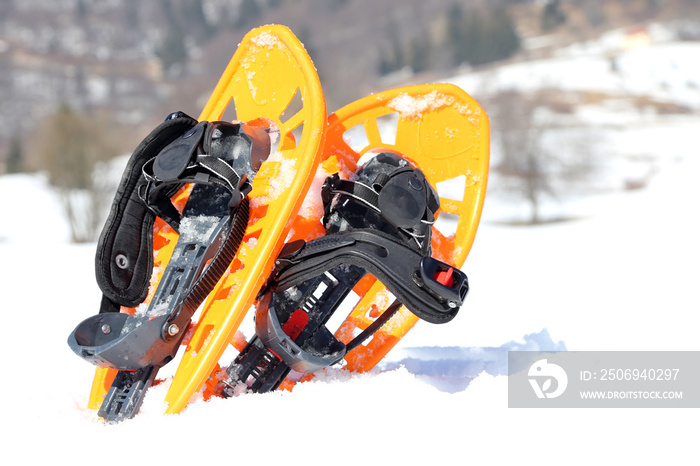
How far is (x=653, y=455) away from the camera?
4.79 ft

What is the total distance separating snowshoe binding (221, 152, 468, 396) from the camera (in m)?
1.88

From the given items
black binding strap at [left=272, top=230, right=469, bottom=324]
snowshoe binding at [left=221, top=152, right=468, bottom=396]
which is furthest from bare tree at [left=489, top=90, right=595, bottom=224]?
black binding strap at [left=272, top=230, right=469, bottom=324]

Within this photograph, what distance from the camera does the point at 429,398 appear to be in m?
1.79

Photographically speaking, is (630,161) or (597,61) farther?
(597,61)

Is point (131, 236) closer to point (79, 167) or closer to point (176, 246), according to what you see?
point (176, 246)

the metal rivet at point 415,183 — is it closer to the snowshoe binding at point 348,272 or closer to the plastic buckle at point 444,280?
the snowshoe binding at point 348,272

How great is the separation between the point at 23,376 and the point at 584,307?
3162mm

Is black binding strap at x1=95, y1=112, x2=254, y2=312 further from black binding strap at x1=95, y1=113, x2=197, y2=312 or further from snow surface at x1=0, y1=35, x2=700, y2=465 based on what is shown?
snow surface at x1=0, y1=35, x2=700, y2=465

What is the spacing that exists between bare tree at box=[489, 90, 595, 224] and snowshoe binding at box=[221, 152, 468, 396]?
23.1 metres

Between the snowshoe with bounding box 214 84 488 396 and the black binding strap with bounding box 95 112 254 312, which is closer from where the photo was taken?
the snowshoe with bounding box 214 84 488 396

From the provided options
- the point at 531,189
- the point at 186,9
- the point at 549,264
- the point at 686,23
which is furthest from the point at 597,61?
Result: the point at 186,9

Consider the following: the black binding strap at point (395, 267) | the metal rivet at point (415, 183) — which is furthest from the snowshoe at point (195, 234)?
the metal rivet at point (415, 183)

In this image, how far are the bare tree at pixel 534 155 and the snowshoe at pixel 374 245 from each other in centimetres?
2267

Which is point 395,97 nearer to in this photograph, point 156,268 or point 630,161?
point 156,268
